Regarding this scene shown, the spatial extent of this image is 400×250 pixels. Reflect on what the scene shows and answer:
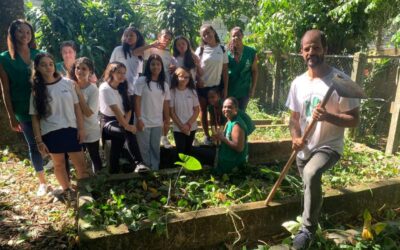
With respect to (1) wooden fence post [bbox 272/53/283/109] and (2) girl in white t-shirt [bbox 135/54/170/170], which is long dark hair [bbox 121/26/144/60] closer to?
(2) girl in white t-shirt [bbox 135/54/170/170]

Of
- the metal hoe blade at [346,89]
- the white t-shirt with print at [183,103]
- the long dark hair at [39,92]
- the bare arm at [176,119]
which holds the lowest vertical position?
the bare arm at [176,119]

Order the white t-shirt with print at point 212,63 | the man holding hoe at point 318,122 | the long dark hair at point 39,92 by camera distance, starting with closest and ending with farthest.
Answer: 1. the man holding hoe at point 318,122
2. the long dark hair at point 39,92
3. the white t-shirt with print at point 212,63

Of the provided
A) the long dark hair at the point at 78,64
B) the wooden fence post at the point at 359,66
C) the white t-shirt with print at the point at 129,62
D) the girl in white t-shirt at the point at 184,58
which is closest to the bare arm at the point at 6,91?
the long dark hair at the point at 78,64

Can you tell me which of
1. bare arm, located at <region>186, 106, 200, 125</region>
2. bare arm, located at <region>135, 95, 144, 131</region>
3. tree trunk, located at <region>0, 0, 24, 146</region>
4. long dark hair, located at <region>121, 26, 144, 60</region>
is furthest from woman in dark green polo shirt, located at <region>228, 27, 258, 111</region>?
tree trunk, located at <region>0, 0, 24, 146</region>

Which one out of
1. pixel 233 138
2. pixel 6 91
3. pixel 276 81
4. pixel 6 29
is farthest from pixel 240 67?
pixel 276 81

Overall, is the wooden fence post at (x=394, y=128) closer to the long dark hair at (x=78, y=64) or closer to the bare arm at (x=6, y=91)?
the long dark hair at (x=78, y=64)

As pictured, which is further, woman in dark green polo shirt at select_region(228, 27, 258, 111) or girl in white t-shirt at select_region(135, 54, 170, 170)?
woman in dark green polo shirt at select_region(228, 27, 258, 111)

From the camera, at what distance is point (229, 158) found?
414 centimetres

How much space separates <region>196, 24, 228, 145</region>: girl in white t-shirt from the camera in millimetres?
4875

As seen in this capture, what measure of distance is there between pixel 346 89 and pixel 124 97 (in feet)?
9.02

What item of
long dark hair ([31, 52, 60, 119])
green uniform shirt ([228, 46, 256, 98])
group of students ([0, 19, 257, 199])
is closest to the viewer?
long dark hair ([31, 52, 60, 119])

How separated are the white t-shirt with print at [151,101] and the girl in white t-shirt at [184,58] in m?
0.62

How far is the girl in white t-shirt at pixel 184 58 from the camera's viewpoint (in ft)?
15.9

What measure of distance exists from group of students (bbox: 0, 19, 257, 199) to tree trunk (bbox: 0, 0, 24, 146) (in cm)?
199
